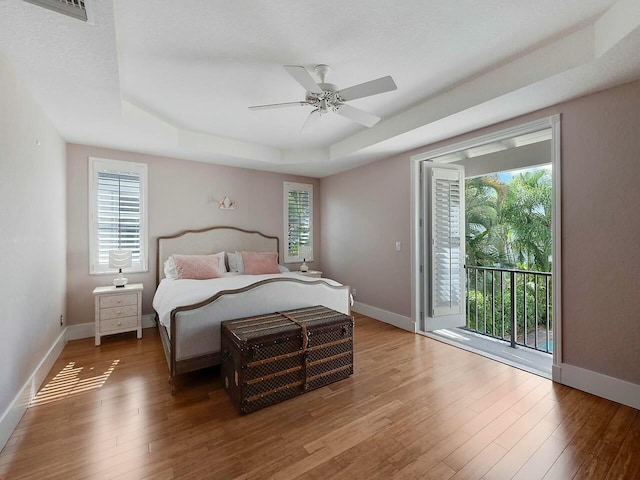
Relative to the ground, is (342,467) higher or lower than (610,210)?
lower

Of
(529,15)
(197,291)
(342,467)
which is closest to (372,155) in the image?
(529,15)

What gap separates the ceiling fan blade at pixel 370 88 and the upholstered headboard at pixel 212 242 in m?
3.06

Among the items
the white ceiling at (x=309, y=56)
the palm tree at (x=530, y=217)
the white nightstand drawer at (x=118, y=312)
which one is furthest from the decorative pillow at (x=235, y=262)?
the palm tree at (x=530, y=217)

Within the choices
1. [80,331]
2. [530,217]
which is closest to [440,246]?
[530,217]

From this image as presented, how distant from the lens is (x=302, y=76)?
2.05 m

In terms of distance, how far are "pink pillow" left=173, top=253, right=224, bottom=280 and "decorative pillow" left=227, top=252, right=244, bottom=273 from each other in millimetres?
349

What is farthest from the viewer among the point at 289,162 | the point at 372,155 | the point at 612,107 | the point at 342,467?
the point at 289,162

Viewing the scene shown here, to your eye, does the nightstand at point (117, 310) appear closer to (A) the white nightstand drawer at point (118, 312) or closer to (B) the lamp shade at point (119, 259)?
(A) the white nightstand drawer at point (118, 312)

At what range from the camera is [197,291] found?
2756 mm

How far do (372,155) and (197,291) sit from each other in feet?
9.62

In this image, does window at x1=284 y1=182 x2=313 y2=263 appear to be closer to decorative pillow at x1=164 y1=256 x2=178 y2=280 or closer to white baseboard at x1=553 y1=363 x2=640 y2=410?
decorative pillow at x1=164 y1=256 x2=178 y2=280

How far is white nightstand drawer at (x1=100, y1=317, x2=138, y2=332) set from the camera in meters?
3.39

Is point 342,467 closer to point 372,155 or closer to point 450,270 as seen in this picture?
point 450,270

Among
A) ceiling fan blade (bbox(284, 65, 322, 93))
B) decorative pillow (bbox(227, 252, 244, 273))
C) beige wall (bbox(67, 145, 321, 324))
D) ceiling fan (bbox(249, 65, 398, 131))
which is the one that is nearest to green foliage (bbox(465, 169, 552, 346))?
beige wall (bbox(67, 145, 321, 324))
